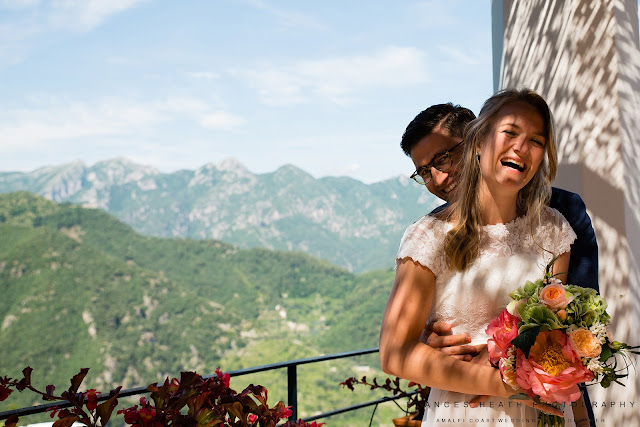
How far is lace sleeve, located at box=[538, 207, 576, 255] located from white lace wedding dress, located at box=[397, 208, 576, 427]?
12mm

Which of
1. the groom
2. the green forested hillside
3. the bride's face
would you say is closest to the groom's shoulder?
the groom

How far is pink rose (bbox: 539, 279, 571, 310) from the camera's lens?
3.43 ft

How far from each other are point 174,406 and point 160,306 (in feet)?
141

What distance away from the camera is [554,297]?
105 cm

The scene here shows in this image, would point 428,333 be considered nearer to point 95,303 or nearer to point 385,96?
point 95,303

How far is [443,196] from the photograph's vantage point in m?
1.66

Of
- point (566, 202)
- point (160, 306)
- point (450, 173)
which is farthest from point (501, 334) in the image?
point (160, 306)

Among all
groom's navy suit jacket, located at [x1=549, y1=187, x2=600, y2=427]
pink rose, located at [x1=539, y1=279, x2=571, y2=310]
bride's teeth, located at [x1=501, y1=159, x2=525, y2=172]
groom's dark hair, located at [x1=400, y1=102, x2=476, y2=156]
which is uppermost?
groom's dark hair, located at [x1=400, y1=102, x2=476, y2=156]

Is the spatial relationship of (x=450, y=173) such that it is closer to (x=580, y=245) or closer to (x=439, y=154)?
(x=439, y=154)

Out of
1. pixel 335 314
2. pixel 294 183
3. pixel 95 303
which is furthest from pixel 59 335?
pixel 294 183

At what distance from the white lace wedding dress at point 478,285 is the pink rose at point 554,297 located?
0.67 feet

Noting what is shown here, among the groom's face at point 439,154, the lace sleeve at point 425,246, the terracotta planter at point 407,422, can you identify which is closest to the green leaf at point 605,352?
the lace sleeve at point 425,246

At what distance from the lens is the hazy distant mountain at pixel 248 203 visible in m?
76.9

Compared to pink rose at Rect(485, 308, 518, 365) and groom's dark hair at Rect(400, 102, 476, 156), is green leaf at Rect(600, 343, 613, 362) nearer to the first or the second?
pink rose at Rect(485, 308, 518, 365)
